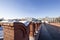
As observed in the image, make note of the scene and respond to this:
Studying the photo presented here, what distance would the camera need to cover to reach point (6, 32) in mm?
2102

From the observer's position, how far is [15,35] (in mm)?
2031

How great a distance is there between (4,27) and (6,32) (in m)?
0.11

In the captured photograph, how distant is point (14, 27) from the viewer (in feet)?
6.48

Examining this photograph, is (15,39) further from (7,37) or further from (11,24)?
(11,24)

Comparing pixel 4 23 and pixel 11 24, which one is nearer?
pixel 11 24

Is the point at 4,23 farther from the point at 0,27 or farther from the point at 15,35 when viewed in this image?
the point at 15,35

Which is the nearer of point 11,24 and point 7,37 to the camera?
point 11,24

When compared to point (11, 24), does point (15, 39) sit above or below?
below

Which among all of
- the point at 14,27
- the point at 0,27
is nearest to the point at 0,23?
the point at 0,27

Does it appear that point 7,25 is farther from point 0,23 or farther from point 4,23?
point 0,23

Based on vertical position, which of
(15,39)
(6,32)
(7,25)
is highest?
(7,25)

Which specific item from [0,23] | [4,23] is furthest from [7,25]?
[0,23]

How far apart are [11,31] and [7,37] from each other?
0.22 m

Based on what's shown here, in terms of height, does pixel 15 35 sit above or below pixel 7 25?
below
